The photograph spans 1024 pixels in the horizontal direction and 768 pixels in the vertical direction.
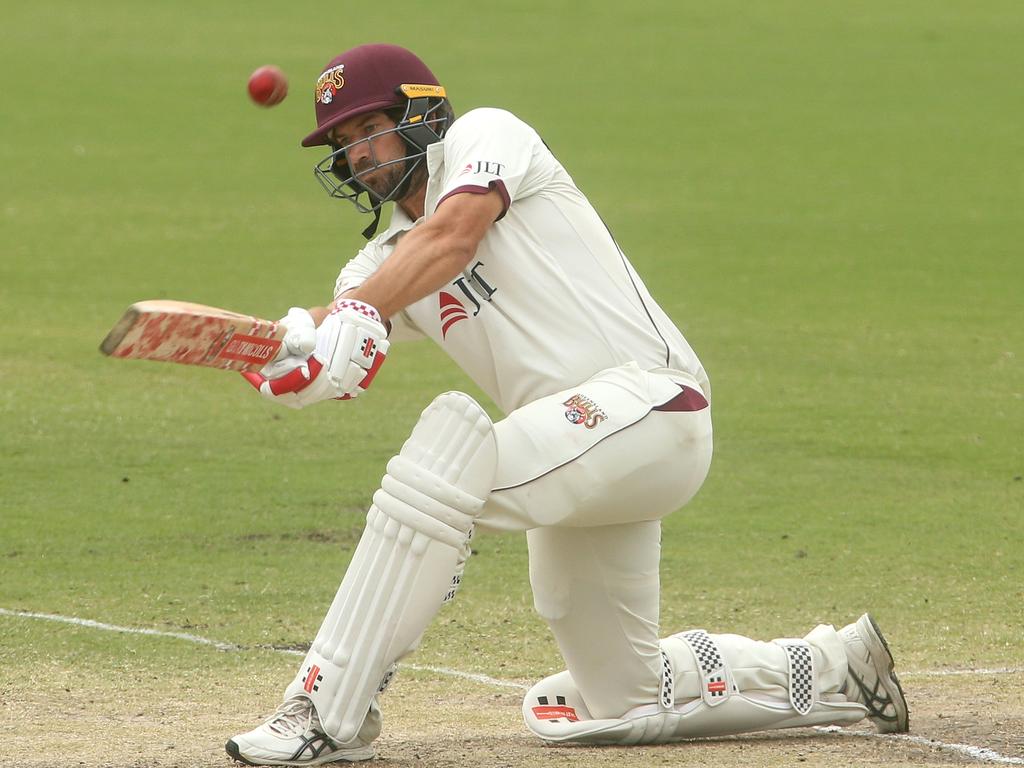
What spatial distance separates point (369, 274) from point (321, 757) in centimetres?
124

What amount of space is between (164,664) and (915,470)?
4341 millimetres

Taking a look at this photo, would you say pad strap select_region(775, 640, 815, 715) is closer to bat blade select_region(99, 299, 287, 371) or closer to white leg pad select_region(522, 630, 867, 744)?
white leg pad select_region(522, 630, 867, 744)

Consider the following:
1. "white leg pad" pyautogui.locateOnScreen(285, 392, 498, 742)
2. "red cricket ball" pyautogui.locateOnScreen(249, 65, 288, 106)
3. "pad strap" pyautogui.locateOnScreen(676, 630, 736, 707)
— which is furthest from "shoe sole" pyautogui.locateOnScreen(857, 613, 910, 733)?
"red cricket ball" pyautogui.locateOnScreen(249, 65, 288, 106)

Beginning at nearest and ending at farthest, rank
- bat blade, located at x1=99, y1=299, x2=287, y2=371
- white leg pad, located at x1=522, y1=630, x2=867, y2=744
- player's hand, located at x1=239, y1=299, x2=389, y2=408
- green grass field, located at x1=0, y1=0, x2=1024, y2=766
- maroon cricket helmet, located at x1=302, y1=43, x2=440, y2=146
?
bat blade, located at x1=99, y1=299, x2=287, y2=371, player's hand, located at x1=239, y1=299, x2=389, y2=408, maroon cricket helmet, located at x1=302, y1=43, x2=440, y2=146, white leg pad, located at x1=522, y1=630, x2=867, y2=744, green grass field, located at x1=0, y1=0, x2=1024, y2=766

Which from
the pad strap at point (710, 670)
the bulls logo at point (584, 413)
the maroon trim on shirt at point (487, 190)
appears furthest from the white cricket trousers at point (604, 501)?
the maroon trim on shirt at point (487, 190)

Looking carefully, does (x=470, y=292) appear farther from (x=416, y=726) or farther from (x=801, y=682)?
(x=801, y=682)

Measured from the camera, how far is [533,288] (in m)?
4.32

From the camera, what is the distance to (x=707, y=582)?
666cm

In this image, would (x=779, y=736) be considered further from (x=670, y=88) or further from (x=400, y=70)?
(x=670, y=88)

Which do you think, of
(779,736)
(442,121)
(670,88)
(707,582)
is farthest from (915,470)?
(670,88)

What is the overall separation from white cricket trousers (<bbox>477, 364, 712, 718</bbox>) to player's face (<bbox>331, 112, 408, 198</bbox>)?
72 centimetres

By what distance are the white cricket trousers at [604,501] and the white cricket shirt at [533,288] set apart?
0.28ft

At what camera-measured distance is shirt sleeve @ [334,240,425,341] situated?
181 inches

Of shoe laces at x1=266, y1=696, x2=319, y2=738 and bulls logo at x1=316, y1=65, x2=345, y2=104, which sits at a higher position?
bulls logo at x1=316, y1=65, x2=345, y2=104
